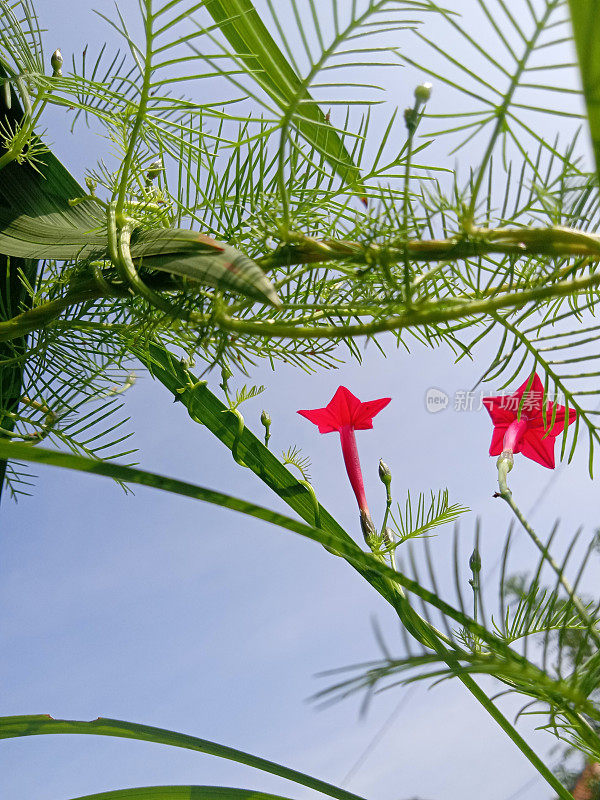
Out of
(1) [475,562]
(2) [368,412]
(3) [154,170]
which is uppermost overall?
(3) [154,170]

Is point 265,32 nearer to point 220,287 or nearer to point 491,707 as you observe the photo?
point 220,287

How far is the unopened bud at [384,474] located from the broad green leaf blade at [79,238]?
0.18 metres

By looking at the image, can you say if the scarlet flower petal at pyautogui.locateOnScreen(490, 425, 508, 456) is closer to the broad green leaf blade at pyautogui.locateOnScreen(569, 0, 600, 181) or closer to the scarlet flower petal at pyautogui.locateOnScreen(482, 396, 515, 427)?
the scarlet flower petal at pyautogui.locateOnScreen(482, 396, 515, 427)

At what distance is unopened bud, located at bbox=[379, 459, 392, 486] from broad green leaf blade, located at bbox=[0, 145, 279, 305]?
0.59 feet

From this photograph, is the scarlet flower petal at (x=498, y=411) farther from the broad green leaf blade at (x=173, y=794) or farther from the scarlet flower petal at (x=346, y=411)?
the broad green leaf blade at (x=173, y=794)

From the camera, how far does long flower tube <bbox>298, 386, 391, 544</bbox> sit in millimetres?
377

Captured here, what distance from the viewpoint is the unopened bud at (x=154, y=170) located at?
1.06 ft

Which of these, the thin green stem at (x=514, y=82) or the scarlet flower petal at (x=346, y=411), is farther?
the scarlet flower petal at (x=346, y=411)

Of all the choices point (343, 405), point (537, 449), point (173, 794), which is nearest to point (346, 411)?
point (343, 405)

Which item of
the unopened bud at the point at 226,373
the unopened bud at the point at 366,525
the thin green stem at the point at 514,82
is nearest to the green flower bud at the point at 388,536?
the unopened bud at the point at 366,525

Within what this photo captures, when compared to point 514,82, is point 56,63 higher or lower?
higher

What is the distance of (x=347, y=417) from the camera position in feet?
1.26

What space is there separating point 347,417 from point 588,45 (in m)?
0.28

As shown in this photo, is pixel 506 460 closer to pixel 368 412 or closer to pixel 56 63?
pixel 368 412
